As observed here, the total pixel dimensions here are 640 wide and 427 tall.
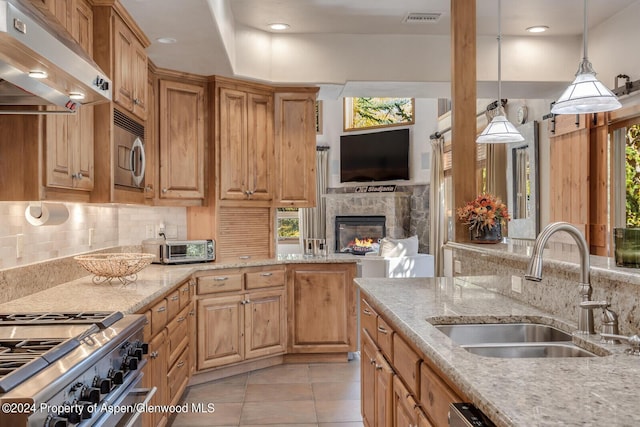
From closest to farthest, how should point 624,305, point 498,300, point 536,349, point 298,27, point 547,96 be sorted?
point 624,305, point 536,349, point 498,300, point 298,27, point 547,96

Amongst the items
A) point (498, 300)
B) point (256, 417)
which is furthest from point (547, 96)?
point (256, 417)

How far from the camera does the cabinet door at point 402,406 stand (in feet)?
6.12

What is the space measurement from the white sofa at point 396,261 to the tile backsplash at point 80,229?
242 cm

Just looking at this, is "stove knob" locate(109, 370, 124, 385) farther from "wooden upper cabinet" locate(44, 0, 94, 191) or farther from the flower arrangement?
the flower arrangement

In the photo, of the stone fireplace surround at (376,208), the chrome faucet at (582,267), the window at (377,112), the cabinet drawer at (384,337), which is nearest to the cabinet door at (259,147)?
the cabinet drawer at (384,337)

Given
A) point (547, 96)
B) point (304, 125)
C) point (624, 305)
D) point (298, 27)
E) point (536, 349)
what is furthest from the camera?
point (547, 96)

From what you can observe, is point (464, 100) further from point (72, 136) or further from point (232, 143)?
point (72, 136)

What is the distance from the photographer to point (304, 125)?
4.86 metres

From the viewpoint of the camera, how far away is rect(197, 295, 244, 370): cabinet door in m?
4.02

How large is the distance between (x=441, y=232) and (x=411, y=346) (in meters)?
7.08

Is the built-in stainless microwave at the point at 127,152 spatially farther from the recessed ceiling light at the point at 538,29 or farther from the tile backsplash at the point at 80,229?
the recessed ceiling light at the point at 538,29

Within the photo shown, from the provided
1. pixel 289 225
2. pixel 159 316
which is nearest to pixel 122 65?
pixel 159 316

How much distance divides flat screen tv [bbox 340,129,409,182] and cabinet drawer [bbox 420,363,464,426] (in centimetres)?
865

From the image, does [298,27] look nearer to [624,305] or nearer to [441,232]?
[624,305]
